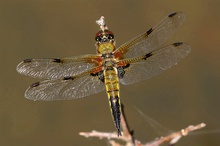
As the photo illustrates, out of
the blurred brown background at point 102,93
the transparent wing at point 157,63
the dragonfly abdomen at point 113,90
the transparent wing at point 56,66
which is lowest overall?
the dragonfly abdomen at point 113,90

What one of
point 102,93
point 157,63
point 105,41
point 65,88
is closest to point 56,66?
point 65,88

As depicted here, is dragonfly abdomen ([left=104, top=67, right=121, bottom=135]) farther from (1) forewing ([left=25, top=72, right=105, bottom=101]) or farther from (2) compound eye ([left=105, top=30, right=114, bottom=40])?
(2) compound eye ([left=105, top=30, right=114, bottom=40])

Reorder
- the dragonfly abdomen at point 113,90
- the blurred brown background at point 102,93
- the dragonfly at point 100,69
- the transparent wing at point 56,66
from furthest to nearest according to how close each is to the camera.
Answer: the blurred brown background at point 102,93 → the transparent wing at point 56,66 → the dragonfly at point 100,69 → the dragonfly abdomen at point 113,90

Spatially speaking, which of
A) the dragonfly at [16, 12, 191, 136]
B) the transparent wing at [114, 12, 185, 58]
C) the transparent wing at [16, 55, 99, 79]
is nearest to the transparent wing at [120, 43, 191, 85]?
the dragonfly at [16, 12, 191, 136]

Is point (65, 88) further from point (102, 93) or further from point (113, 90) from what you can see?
point (102, 93)

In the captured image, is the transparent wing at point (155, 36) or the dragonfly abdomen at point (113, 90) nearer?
the dragonfly abdomen at point (113, 90)

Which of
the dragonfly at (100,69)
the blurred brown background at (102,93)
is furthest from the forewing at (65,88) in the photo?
the blurred brown background at (102,93)

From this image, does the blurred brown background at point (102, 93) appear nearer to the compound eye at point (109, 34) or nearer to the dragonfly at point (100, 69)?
the dragonfly at point (100, 69)
